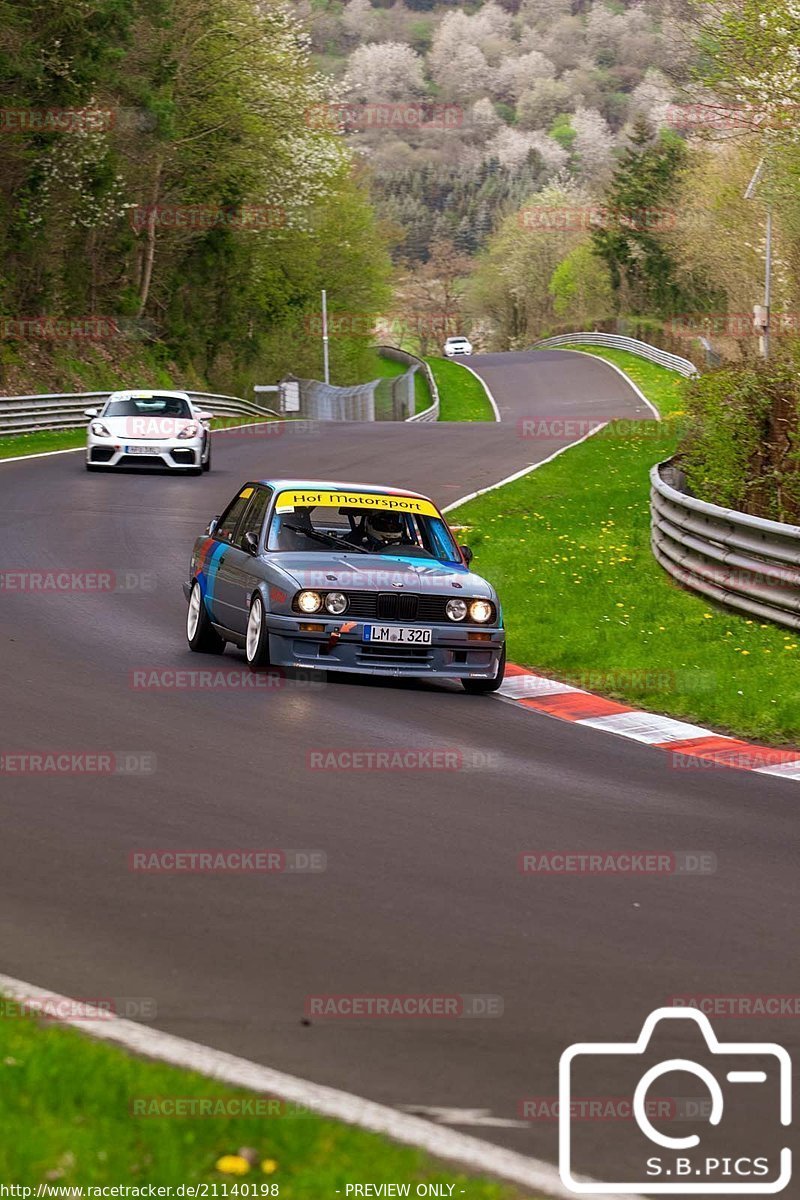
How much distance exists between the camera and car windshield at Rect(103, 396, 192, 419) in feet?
101

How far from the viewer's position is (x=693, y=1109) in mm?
4562

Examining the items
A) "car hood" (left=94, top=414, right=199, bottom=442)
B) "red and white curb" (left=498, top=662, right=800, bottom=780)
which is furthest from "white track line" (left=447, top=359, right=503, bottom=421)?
"red and white curb" (left=498, top=662, right=800, bottom=780)

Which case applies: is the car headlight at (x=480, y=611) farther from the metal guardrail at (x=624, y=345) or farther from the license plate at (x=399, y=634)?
the metal guardrail at (x=624, y=345)

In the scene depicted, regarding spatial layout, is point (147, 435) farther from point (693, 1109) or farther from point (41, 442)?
point (693, 1109)

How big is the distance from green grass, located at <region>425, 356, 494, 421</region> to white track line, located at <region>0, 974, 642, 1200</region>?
61.5 meters

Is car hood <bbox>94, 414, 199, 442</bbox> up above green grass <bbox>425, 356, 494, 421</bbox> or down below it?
above

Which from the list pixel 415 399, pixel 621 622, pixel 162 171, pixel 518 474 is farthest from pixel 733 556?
pixel 415 399

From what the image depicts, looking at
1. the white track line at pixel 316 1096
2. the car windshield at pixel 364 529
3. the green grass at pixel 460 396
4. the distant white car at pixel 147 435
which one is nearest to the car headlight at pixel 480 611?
the car windshield at pixel 364 529

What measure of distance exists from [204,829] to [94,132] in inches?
1612

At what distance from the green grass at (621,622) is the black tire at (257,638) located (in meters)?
2.53

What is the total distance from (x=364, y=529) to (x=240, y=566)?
1.12 m

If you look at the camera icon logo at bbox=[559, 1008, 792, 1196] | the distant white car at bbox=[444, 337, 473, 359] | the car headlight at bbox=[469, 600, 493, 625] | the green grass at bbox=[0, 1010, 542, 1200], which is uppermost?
the green grass at bbox=[0, 1010, 542, 1200]

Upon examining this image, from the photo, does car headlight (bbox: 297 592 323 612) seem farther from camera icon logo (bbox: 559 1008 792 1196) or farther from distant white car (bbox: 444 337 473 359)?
distant white car (bbox: 444 337 473 359)

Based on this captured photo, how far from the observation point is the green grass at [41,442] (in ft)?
114
